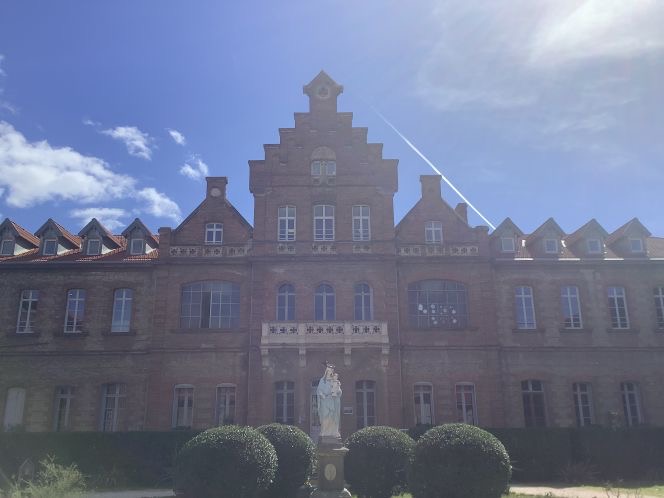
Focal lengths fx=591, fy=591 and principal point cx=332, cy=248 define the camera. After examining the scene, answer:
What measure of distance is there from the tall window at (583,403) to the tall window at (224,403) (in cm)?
1680

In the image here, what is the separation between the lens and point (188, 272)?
29609 mm

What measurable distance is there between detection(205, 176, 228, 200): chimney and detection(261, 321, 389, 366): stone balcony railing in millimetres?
7900

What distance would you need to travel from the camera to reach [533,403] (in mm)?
29172

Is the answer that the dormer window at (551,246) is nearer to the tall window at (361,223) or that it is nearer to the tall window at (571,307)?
the tall window at (571,307)

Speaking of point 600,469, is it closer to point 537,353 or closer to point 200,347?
point 537,353

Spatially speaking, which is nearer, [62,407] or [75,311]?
[62,407]

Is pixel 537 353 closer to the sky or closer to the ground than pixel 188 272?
closer to the ground

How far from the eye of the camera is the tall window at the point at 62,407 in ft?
92.9

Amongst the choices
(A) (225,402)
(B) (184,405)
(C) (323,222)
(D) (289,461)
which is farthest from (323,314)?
(D) (289,461)

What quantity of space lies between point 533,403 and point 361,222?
1238 centimetres

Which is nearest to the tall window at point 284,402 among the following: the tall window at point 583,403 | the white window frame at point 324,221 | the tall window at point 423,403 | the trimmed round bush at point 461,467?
the tall window at point 423,403

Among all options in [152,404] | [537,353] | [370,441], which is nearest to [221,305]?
[152,404]

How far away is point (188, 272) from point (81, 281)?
5.60m

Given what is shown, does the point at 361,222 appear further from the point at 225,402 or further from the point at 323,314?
the point at 225,402
